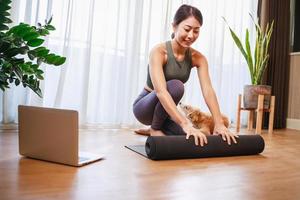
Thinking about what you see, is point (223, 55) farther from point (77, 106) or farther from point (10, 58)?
point (10, 58)

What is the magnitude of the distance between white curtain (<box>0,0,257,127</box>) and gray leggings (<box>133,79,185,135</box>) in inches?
24.8

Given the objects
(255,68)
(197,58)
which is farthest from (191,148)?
(255,68)

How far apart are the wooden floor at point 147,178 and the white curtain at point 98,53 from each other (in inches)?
31.2

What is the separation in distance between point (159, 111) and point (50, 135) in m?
0.67

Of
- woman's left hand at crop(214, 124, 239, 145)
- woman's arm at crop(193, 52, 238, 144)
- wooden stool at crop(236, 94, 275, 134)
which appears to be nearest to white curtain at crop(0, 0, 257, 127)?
wooden stool at crop(236, 94, 275, 134)

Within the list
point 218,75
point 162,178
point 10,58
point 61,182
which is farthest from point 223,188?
point 218,75

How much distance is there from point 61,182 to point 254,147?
3.31 ft

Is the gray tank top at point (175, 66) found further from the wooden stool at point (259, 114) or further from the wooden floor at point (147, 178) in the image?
the wooden stool at point (259, 114)

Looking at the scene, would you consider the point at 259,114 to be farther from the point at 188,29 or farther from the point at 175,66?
the point at 188,29

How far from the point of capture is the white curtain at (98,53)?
2.03m

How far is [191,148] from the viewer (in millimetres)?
1288

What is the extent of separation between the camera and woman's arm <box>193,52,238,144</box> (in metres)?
1.41

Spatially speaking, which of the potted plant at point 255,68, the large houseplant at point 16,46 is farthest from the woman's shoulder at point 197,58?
the potted plant at point 255,68

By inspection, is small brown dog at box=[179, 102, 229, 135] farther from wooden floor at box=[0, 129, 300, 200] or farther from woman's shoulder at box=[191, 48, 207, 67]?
wooden floor at box=[0, 129, 300, 200]
